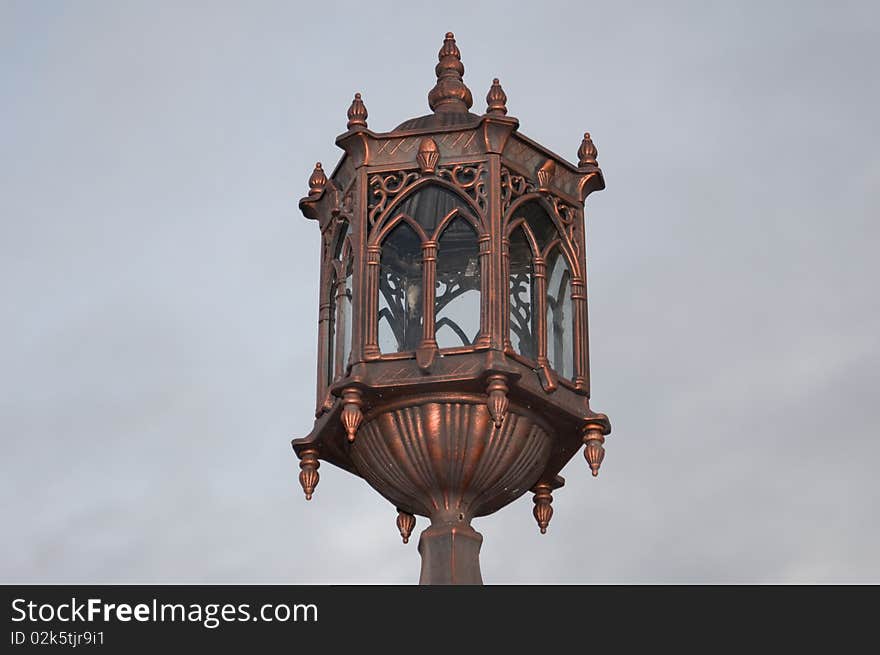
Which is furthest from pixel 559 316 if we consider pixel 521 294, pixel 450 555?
pixel 450 555

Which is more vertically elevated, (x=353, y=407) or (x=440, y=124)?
(x=440, y=124)

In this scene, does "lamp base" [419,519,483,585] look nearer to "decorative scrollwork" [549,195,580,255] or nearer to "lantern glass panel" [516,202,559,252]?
"lantern glass panel" [516,202,559,252]

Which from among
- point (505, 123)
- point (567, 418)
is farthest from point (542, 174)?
point (567, 418)

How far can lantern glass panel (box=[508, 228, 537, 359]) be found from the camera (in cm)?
2584

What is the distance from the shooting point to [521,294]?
26219 mm

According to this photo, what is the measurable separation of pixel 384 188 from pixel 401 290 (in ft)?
3.17

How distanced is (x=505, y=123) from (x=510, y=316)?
179 centimetres

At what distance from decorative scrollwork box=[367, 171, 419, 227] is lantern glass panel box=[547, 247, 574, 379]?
157 centimetres

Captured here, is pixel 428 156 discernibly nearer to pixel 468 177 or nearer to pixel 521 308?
pixel 468 177

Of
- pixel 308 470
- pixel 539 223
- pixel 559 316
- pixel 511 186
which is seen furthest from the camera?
pixel 539 223

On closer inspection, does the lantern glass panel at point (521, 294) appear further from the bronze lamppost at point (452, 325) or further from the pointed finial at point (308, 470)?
the pointed finial at point (308, 470)

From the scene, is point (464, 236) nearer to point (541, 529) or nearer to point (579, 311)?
point (579, 311)

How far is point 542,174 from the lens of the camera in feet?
86.4

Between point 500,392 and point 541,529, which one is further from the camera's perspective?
point 541,529
